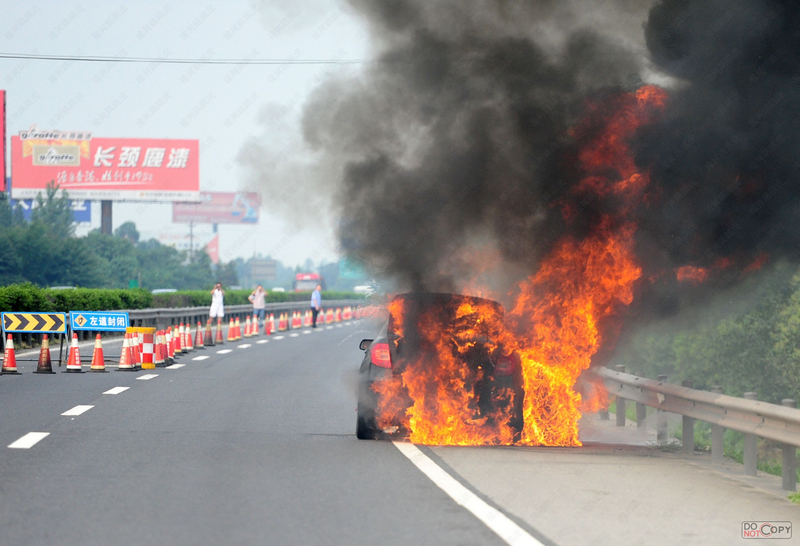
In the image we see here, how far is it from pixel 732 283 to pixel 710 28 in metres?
3.05

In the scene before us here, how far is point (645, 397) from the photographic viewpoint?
12.5 metres

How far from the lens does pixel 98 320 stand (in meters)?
20.8

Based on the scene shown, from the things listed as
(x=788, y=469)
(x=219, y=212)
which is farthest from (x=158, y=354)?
(x=219, y=212)

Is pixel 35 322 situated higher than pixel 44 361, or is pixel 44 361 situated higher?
pixel 35 322

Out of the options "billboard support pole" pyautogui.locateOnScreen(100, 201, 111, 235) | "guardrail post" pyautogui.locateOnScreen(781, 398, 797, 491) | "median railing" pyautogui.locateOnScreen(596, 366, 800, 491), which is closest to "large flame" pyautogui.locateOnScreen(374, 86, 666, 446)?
"median railing" pyautogui.locateOnScreen(596, 366, 800, 491)

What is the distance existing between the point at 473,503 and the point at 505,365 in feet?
10.3

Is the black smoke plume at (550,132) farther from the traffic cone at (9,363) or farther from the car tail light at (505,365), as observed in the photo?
the traffic cone at (9,363)

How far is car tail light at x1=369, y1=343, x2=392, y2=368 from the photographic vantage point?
1086 centimetres

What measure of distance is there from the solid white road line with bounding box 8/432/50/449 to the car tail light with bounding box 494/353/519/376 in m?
4.52

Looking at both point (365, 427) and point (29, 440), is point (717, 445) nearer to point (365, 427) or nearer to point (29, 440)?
point (365, 427)

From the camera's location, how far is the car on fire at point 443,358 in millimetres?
10766

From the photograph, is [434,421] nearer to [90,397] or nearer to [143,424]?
[143,424]

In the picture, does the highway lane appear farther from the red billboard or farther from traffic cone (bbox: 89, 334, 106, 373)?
the red billboard

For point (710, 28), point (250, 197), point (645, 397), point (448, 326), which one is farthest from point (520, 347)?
point (250, 197)
